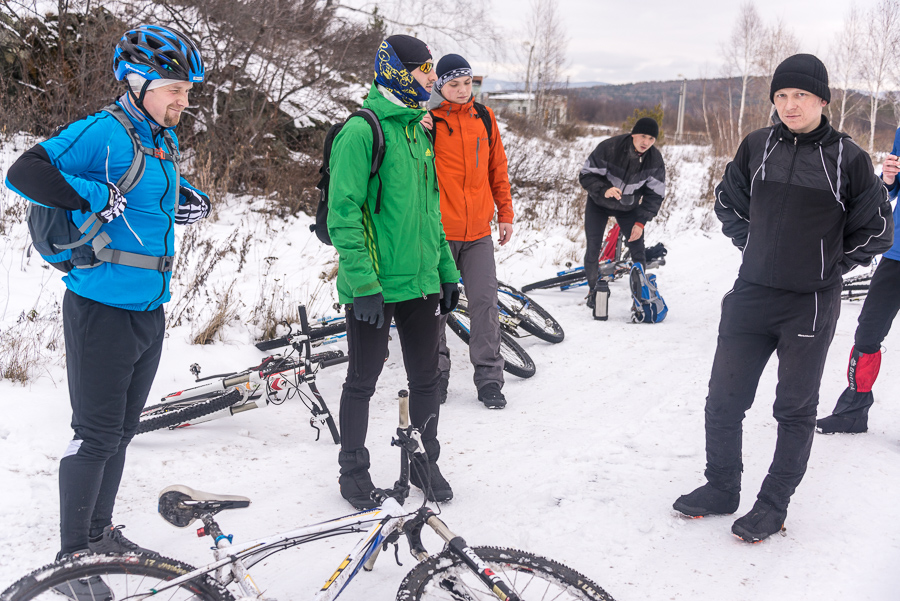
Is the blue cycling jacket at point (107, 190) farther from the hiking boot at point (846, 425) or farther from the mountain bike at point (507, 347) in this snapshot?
the hiking boot at point (846, 425)

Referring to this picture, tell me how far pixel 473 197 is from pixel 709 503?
7.86 ft

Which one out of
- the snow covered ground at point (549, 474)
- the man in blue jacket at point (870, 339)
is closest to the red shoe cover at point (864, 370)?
the man in blue jacket at point (870, 339)

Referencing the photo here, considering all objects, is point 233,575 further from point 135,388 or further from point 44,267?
point 44,267

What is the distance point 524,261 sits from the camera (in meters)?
8.70

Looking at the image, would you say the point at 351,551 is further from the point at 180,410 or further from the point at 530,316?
the point at 530,316

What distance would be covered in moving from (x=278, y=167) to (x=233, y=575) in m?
8.87

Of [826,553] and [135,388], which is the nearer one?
[135,388]

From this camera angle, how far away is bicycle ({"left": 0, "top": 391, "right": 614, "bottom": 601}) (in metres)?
1.81

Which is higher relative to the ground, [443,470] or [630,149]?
[630,149]

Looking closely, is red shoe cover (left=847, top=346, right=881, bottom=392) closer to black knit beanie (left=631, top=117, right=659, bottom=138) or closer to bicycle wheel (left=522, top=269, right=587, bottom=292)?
black knit beanie (left=631, top=117, right=659, bottom=138)

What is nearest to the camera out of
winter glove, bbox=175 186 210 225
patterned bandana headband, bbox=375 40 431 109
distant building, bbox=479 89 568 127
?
winter glove, bbox=175 186 210 225

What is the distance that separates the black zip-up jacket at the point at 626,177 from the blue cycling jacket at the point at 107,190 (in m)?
4.67

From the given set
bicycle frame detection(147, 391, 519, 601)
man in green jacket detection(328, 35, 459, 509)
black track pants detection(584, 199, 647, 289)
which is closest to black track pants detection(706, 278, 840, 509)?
man in green jacket detection(328, 35, 459, 509)

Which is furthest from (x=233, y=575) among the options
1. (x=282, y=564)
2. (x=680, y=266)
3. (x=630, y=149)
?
(x=680, y=266)
